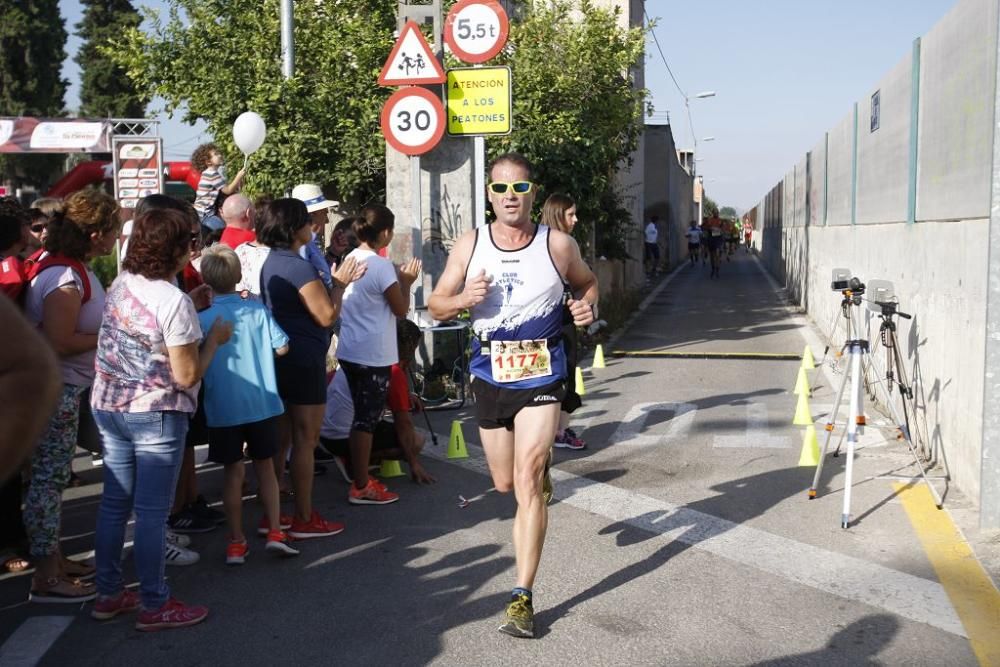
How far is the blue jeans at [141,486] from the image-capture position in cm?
457

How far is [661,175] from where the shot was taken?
46000mm

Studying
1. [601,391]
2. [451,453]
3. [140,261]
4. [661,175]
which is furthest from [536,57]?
[661,175]

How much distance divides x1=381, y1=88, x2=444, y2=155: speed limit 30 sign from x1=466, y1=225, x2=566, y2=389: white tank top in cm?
550

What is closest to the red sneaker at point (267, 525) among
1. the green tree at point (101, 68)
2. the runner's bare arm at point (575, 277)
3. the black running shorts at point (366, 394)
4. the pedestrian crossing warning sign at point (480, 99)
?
the black running shorts at point (366, 394)

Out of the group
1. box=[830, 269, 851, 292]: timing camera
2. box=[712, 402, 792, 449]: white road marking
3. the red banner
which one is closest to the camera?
box=[830, 269, 851, 292]: timing camera

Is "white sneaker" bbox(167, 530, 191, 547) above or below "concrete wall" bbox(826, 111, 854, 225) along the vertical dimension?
below

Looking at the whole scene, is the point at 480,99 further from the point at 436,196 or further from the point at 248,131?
the point at 248,131

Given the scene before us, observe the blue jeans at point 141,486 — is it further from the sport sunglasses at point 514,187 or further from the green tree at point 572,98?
the green tree at point 572,98

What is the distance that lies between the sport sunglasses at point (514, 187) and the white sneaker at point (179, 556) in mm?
2569

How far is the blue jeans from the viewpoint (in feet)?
15.0

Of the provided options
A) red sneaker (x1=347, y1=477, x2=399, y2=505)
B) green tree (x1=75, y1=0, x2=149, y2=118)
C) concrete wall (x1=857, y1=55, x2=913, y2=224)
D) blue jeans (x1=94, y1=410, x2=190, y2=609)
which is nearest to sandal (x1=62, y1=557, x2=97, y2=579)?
blue jeans (x1=94, y1=410, x2=190, y2=609)

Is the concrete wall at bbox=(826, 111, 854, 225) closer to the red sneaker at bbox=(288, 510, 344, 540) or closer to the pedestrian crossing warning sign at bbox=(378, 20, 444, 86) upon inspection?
the pedestrian crossing warning sign at bbox=(378, 20, 444, 86)

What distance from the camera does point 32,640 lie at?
14.9 feet

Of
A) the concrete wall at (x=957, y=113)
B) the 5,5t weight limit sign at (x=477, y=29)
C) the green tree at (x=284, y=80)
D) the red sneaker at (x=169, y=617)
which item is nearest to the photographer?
the red sneaker at (x=169, y=617)
